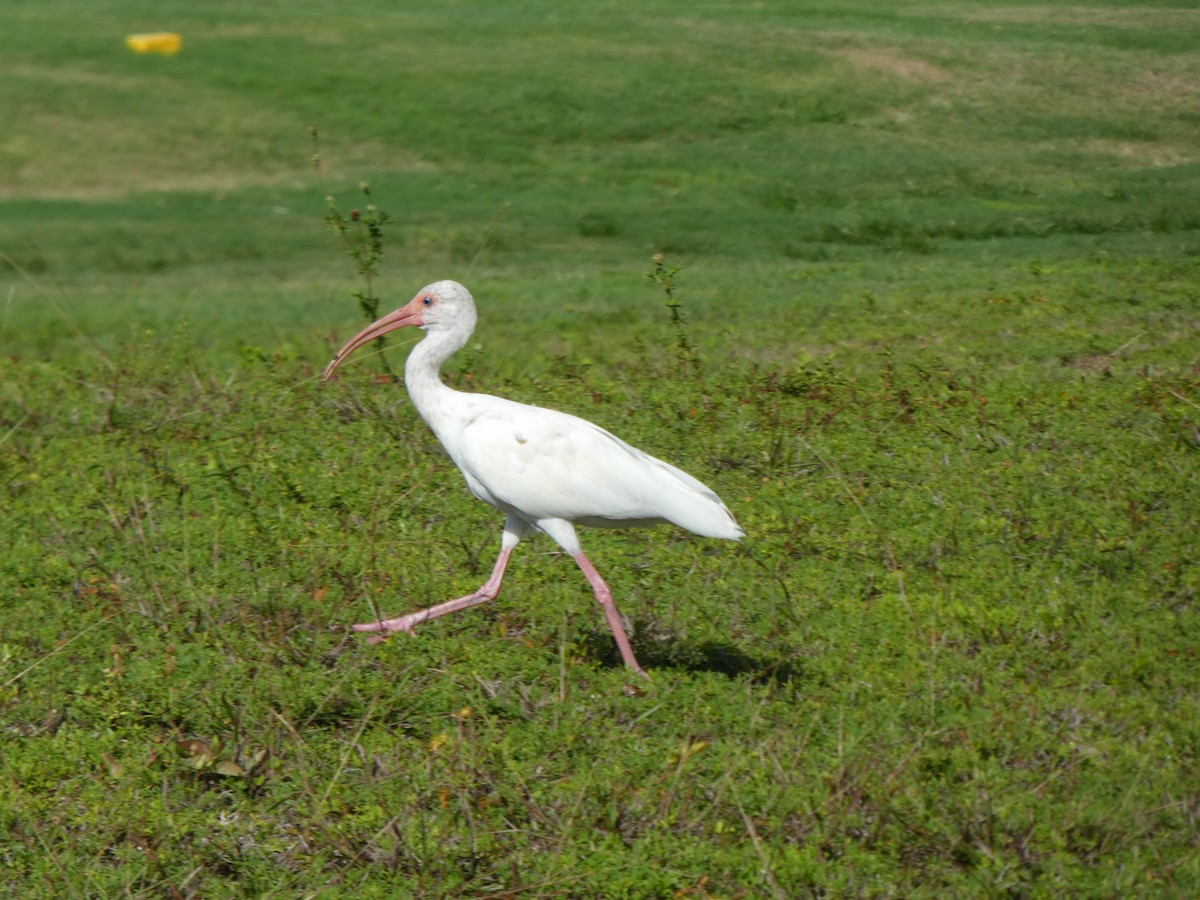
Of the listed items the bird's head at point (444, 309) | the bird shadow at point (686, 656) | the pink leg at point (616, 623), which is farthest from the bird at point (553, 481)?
the bird's head at point (444, 309)

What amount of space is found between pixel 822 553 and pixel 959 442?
1374 millimetres

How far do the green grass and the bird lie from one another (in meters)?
0.25

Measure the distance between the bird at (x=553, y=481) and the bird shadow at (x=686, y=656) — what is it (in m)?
0.10

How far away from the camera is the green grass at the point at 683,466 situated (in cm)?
430

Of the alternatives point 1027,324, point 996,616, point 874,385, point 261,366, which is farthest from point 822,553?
point 261,366

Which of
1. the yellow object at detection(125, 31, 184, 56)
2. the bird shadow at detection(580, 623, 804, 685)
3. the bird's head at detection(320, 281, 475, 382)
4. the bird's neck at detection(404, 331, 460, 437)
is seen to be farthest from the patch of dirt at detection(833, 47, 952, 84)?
the bird shadow at detection(580, 623, 804, 685)

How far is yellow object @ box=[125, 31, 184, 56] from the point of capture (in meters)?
17.3

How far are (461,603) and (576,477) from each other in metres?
0.67

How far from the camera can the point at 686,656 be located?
5305 millimetres

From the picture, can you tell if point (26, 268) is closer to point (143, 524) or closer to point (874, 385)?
point (143, 524)

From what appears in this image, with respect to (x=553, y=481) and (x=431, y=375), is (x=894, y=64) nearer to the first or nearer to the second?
(x=431, y=375)

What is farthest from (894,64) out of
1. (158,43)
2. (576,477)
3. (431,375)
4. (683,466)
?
(576,477)

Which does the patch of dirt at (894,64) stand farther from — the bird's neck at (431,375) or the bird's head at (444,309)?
the bird's neck at (431,375)

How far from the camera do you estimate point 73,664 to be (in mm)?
5387
